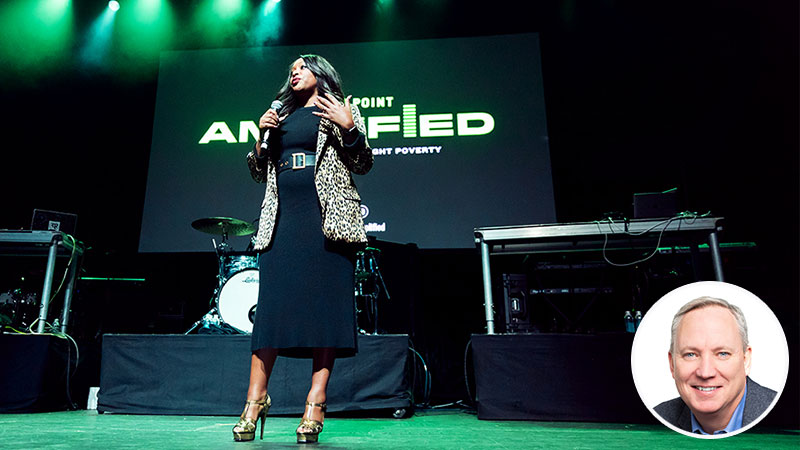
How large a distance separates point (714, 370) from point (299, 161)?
4.16ft

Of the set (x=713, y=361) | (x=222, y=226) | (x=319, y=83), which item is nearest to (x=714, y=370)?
(x=713, y=361)

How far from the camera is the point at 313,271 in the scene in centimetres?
158

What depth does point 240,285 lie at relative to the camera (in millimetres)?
4176

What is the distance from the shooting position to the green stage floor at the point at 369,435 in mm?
1521

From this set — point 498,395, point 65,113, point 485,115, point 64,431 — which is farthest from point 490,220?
point 65,113

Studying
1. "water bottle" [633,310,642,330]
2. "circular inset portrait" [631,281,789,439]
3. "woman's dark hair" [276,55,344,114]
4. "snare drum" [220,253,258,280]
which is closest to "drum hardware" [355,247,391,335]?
"snare drum" [220,253,258,280]

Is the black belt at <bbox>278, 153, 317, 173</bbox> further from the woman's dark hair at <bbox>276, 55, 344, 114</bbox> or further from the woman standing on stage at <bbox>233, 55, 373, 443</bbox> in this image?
the woman's dark hair at <bbox>276, 55, 344, 114</bbox>

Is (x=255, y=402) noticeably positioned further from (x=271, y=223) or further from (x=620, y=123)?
(x=620, y=123)

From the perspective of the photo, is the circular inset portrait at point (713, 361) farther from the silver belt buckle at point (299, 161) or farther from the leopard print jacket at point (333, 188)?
the silver belt buckle at point (299, 161)

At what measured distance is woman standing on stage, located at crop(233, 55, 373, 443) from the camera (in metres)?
1.54

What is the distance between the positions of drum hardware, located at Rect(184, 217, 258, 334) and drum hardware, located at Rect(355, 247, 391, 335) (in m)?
0.92

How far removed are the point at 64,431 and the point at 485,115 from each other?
360 centimetres

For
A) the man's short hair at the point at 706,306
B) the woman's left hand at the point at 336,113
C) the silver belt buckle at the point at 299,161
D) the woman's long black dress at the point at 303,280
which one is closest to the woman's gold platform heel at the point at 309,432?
the woman's long black dress at the point at 303,280

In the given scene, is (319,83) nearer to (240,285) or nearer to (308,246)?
(308,246)
